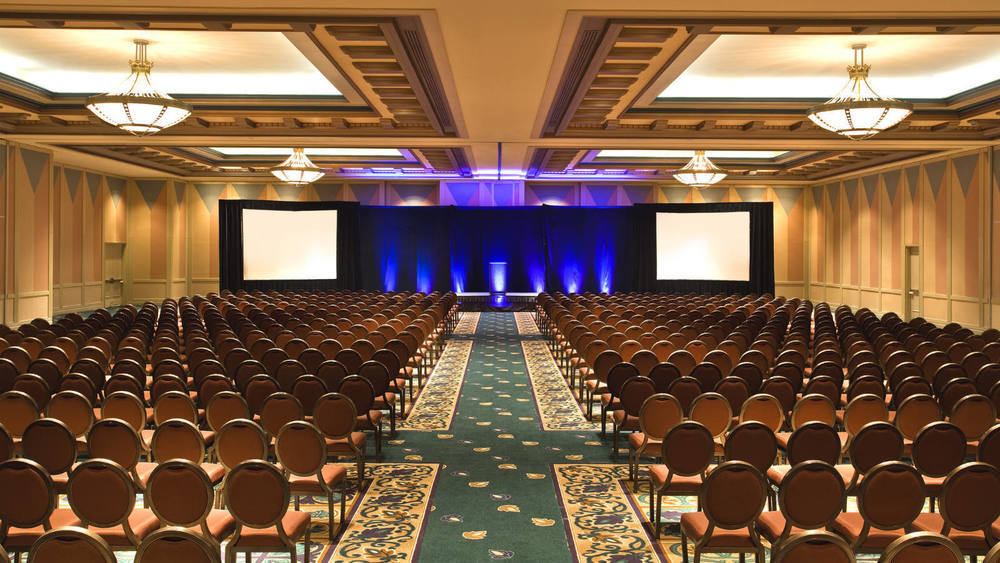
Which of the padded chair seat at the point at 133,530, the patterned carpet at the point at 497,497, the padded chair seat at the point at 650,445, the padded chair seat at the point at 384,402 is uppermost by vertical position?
the padded chair seat at the point at 384,402

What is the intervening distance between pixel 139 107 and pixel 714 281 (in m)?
18.6

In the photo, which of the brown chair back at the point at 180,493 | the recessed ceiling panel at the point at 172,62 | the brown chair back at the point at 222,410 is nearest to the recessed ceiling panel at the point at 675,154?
the recessed ceiling panel at the point at 172,62

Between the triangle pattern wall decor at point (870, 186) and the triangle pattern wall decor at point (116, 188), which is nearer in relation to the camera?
the triangle pattern wall decor at point (870, 186)

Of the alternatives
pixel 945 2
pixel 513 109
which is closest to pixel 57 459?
pixel 945 2

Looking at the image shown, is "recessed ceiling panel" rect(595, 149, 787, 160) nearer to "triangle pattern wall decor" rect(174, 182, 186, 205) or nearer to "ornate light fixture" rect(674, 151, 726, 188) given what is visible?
"ornate light fixture" rect(674, 151, 726, 188)

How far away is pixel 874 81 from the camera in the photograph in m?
12.2

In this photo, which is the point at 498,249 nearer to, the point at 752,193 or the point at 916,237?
the point at 752,193

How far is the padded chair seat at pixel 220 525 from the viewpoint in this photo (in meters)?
4.17

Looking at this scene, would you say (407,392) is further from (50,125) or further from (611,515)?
(50,125)

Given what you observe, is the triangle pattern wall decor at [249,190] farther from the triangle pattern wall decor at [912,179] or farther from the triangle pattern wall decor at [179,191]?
the triangle pattern wall decor at [912,179]

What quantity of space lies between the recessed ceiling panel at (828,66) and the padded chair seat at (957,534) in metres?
6.69

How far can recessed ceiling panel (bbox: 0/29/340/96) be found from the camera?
9648mm

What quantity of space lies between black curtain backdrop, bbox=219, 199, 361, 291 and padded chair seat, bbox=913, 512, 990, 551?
21.3 m

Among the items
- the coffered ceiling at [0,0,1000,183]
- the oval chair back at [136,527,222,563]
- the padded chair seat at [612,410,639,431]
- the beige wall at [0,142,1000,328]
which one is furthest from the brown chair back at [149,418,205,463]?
the beige wall at [0,142,1000,328]
